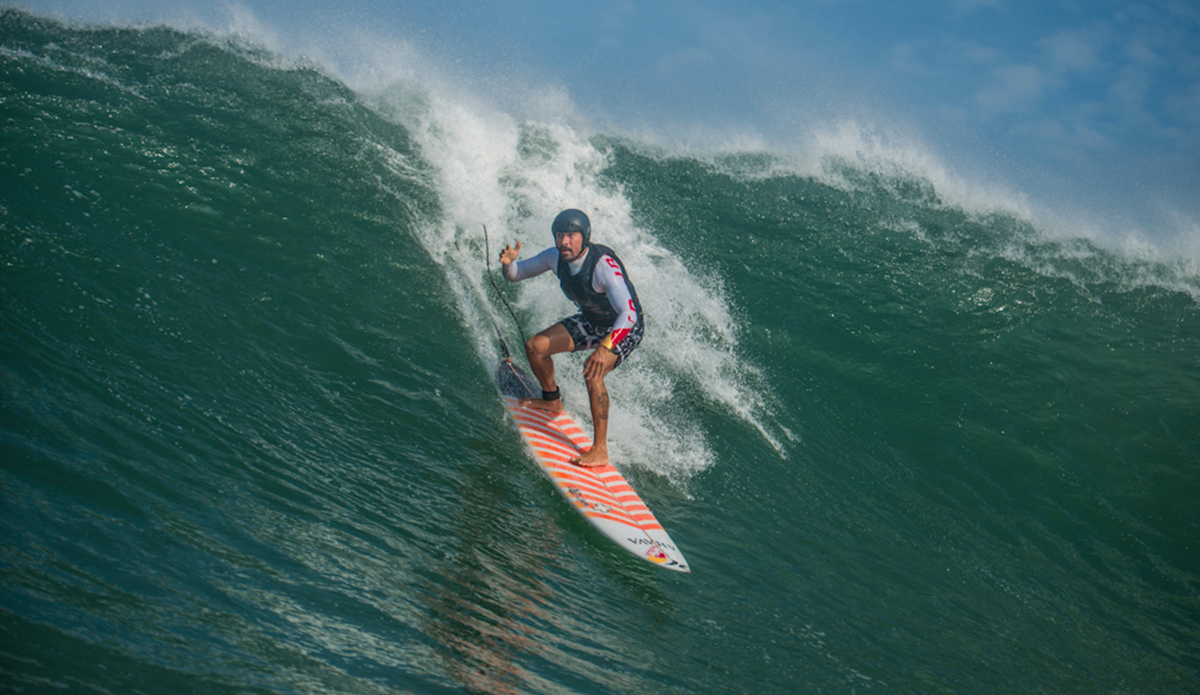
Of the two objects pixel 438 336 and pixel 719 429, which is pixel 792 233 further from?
pixel 438 336

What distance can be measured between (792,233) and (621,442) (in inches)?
256

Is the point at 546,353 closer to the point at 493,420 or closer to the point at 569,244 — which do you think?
the point at 493,420

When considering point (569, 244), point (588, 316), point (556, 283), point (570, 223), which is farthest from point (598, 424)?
point (556, 283)

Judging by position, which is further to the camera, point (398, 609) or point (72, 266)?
point (72, 266)

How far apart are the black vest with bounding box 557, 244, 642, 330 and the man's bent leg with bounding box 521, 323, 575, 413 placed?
256 mm

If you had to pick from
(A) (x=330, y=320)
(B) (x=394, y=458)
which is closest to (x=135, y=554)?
Answer: (B) (x=394, y=458)

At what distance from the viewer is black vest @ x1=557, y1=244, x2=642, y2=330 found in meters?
5.36

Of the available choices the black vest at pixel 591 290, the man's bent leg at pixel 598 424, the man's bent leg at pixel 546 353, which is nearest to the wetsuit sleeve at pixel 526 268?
the black vest at pixel 591 290

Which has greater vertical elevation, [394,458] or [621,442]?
[621,442]

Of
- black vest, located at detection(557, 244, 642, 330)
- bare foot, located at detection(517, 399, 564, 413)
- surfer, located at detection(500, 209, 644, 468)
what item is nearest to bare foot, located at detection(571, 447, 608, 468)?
surfer, located at detection(500, 209, 644, 468)

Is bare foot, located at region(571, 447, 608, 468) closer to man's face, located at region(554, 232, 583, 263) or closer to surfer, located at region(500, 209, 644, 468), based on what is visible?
→ surfer, located at region(500, 209, 644, 468)

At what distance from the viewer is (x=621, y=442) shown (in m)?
6.16

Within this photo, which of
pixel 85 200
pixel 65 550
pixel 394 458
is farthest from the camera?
pixel 85 200

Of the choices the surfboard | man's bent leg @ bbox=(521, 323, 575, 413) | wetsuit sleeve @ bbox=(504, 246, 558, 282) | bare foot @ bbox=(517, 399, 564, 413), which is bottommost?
the surfboard
